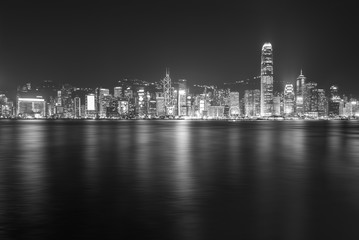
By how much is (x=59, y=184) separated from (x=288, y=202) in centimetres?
864

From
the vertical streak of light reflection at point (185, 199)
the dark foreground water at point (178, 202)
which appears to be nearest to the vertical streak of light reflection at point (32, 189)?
the dark foreground water at point (178, 202)

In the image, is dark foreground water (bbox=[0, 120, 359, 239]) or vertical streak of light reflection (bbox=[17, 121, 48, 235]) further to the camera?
vertical streak of light reflection (bbox=[17, 121, 48, 235])

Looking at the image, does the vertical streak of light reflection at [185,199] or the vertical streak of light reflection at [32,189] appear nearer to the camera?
the vertical streak of light reflection at [185,199]

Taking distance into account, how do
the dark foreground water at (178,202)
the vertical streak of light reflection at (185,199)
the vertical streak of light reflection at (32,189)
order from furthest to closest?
the vertical streak of light reflection at (32,189) → the vertical streak of light reflection at (185,199) → the dark foreground water at (178,202)

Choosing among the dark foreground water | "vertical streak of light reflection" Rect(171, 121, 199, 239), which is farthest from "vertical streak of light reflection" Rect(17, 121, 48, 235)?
"vertical streak of light reflection" Rect(171, 121, 199, 239)

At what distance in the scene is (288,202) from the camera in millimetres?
11820

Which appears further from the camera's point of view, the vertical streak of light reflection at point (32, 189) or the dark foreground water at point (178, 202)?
the vertical streak of light reflection at point (32, 189)

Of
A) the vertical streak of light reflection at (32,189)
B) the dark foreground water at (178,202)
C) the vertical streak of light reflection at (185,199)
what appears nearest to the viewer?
the dark foreground water at (178,202)

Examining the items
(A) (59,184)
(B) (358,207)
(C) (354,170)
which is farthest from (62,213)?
(C) (354,170)

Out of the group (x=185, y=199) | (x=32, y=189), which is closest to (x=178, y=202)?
(x=185, y=199)

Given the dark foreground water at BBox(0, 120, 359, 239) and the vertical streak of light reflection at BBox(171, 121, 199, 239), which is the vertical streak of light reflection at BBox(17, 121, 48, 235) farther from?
the vertical streak of light reflection at BBox(171, 121, 199, 239)

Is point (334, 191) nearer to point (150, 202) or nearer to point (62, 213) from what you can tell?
point (150, 202)

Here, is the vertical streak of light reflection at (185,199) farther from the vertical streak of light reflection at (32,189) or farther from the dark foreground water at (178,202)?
the vertical streak of light reflection at (32,189)

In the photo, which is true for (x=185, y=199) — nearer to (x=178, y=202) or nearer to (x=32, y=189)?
(x=178, y=202)
